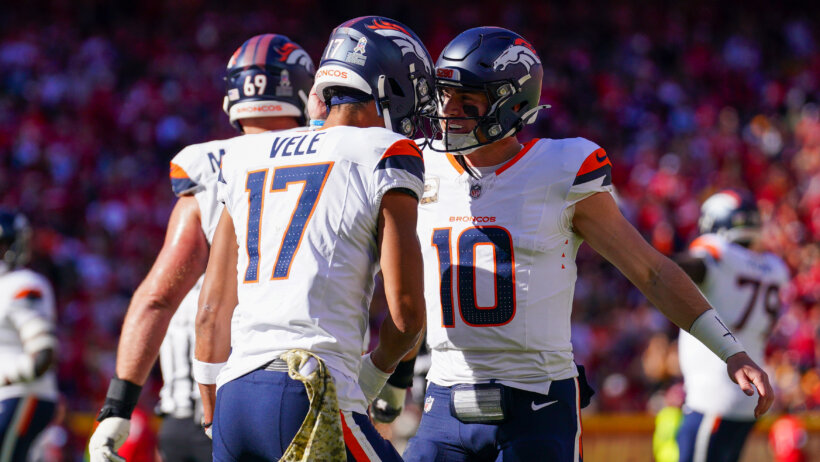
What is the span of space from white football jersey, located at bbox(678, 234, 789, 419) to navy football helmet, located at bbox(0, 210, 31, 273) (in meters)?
4.13

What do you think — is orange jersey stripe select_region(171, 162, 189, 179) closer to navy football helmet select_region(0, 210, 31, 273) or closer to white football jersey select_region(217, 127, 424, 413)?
white football jersey select_region(217, 127, 424, 413)

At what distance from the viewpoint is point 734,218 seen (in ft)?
21.2

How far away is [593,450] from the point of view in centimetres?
940

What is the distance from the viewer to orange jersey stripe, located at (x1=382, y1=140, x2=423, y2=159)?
2.87 meters

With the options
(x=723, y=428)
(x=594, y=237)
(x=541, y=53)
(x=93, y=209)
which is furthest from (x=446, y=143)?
(x=541, y=53)

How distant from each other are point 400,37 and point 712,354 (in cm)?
361

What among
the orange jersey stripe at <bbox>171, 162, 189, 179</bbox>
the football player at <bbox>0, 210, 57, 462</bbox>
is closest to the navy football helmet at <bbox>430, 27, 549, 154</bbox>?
the orange jersey stripe at <bbox>171, 162, 189, 179</bbox>

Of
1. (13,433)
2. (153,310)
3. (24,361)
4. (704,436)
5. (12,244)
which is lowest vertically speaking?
(704,436)

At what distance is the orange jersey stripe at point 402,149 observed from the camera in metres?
2.87

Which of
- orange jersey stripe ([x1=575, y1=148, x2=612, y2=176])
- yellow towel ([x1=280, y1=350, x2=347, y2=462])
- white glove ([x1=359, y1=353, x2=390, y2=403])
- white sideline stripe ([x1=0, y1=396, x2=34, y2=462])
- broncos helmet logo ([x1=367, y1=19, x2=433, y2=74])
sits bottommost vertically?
white sideline stripe ([x1=0, y1=396, x2=34, y2=462])

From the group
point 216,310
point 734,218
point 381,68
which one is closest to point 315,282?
point 216,310

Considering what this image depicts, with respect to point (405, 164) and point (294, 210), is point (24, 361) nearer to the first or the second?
point (294, 210)

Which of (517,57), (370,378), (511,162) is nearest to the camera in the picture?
(370,378)

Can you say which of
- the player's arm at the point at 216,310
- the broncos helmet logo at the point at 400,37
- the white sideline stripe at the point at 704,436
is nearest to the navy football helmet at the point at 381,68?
the broncos helmet logo at the point at 400,37
